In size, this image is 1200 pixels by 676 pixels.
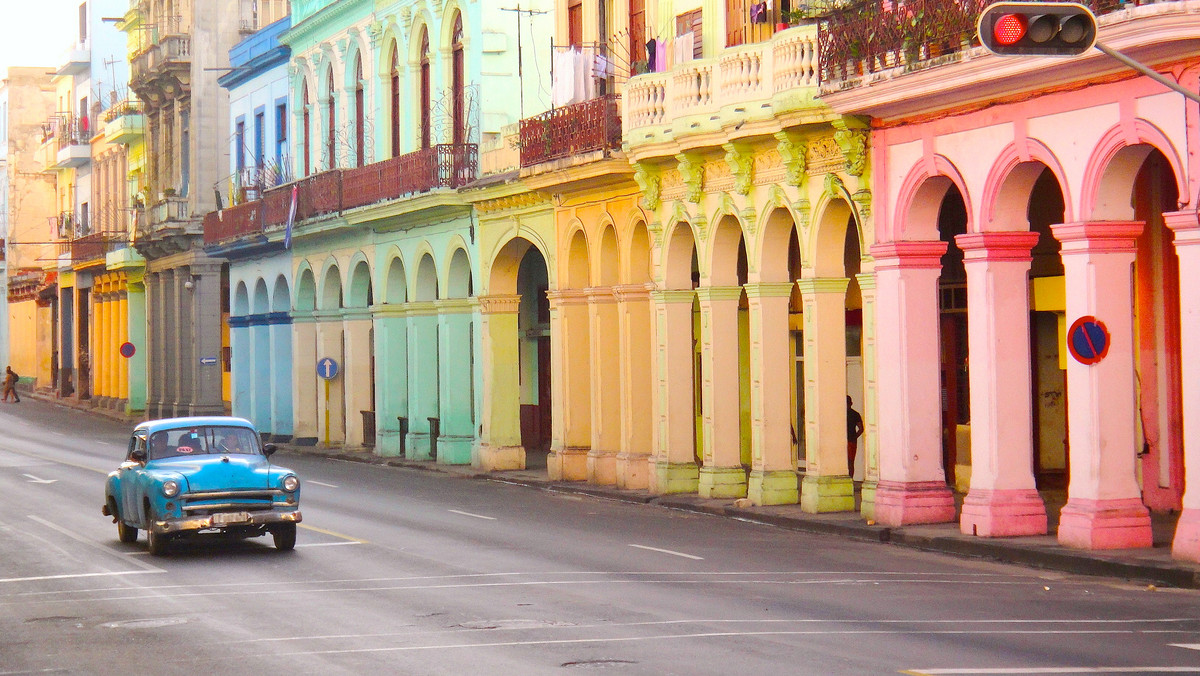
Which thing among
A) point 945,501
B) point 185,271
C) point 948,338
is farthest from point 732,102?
point 185,271

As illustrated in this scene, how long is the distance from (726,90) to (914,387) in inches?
222

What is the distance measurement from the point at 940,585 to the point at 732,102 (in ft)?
34.2

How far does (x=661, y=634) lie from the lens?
13.0m

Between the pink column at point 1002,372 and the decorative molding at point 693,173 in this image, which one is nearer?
the pink column at point 1002,372

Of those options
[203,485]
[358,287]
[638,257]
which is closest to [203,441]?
[203,485]

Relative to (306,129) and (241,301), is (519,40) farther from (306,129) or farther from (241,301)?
(241,301)

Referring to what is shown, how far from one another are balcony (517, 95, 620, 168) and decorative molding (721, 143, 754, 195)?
3618 millimetres

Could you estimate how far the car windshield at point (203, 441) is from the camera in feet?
65.2

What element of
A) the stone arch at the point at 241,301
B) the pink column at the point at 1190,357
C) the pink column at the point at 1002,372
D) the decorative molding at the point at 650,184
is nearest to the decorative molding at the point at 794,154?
the pink column at the point at 1002,372

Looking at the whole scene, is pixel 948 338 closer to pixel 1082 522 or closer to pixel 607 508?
pixel 607 508

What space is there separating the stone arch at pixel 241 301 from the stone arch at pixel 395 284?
1210 centimetres

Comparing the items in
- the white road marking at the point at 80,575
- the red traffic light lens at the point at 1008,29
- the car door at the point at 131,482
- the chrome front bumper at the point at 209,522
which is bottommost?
the white road marking at the point at 80,575

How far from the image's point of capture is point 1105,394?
18688 mm

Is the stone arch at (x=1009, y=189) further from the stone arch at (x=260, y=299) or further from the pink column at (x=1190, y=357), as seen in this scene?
the stone arch at (x=260, y=299)
